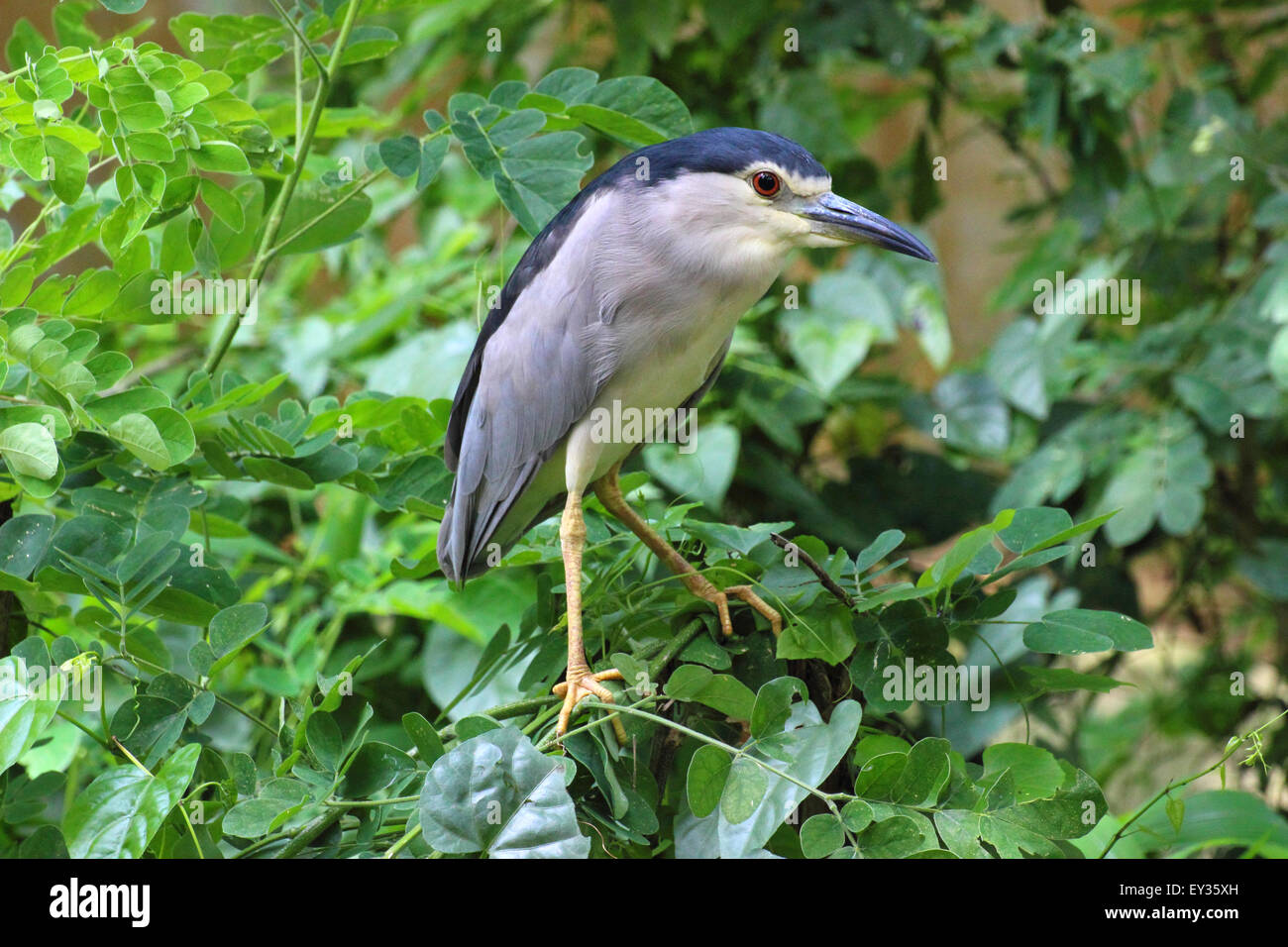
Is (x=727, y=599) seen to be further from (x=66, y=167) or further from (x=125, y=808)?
(x=66, y=167)

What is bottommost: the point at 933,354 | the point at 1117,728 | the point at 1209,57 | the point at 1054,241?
the point at 1117,728

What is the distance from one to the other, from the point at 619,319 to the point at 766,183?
7.6 inches

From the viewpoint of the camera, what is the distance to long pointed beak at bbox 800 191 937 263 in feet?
3.48

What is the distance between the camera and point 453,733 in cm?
99

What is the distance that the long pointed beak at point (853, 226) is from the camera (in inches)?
41.8

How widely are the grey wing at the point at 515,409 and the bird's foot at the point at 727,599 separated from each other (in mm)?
230

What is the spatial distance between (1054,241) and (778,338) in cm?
68

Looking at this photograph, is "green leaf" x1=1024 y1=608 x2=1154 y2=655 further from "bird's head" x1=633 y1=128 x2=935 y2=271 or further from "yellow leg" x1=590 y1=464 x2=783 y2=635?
"bird's head" x1=633 y1=128 x2=935 y2=271

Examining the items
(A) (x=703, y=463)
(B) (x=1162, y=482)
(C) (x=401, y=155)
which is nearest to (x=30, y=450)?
(C) (x=401, y=155)

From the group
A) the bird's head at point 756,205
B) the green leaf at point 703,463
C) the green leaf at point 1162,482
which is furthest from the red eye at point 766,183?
the green leaf at point 1162,482

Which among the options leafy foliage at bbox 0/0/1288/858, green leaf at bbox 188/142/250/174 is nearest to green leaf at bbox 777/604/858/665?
leafy foliage at bbox 0/0/1288/858
